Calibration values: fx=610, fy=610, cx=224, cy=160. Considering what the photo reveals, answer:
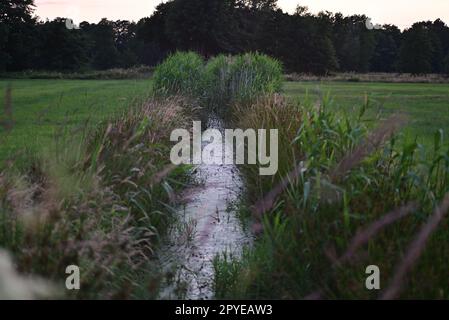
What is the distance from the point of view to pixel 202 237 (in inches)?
220

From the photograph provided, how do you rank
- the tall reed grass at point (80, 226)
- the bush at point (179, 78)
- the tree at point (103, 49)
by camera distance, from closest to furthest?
1. the tall reed grass at point (80, 226)
2. the bush at point (179, 78)
3. the tree at point (103, 49)

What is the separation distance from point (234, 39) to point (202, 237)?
5244cm

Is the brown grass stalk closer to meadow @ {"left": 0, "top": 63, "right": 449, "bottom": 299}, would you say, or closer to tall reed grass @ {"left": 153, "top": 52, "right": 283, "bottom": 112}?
meadow @ {"left": 0, "top": 63, "right": 449, "bottom": 299}

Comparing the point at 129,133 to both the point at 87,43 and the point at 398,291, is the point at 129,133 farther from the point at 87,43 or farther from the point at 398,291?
the point at 87,43

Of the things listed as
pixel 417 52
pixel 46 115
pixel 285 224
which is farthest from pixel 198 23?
pixel 285 224

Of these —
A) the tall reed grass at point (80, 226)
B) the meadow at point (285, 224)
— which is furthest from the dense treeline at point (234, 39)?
the meadow at point (285, 224)

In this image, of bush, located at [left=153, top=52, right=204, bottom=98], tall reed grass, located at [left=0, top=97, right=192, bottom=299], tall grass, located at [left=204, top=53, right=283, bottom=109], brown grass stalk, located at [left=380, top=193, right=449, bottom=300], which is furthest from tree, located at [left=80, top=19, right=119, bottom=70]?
brown grass stalk, located at [left=380, top=193, right=449, bottom=300]

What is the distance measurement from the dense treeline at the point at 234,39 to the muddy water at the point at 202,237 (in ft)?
139

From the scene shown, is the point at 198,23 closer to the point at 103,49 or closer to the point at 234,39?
the point at 234,39

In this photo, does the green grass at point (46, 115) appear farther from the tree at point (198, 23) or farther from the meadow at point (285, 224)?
the tree at point (198, 23)

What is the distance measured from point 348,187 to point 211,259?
→ 4.49ft

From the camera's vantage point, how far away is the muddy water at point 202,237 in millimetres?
4398

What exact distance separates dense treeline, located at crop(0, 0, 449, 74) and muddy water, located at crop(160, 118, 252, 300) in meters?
42.5
